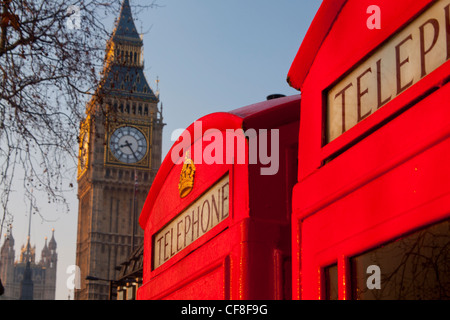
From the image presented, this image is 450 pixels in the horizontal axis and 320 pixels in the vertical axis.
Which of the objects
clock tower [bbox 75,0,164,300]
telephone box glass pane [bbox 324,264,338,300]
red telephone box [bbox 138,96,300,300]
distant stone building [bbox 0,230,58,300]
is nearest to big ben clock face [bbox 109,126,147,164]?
clock tower [bbox 75,0,164,300]

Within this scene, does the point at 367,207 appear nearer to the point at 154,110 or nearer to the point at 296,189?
the point at 296,189

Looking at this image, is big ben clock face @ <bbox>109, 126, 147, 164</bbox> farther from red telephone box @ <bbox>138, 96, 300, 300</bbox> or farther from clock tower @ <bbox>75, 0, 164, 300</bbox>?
red telephone box @ <bbox>138, 96, 300, 300</bbox>

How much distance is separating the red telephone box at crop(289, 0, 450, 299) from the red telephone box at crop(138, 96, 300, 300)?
0.53 metres

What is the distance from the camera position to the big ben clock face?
68250mm

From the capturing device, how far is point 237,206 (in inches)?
169

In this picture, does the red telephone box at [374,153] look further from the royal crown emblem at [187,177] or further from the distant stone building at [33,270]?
the distant stone building at [33,270]

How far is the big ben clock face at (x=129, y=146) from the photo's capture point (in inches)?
2687

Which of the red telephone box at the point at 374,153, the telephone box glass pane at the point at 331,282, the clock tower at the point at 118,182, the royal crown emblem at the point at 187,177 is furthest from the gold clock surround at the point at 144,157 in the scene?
the telephone box glass pane at the point at 331,282

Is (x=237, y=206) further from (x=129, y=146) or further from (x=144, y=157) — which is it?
(x=144, y=157)

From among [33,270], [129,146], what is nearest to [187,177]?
[129,146]

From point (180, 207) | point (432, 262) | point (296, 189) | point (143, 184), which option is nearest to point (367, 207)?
point (432, 262)

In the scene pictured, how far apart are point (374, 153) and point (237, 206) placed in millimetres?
1493

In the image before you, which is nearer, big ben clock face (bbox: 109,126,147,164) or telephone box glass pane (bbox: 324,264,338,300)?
telephone box glass pane (bbox: 324,264,338,300)

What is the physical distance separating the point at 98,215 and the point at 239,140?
6854 cm
